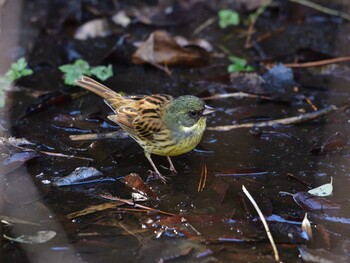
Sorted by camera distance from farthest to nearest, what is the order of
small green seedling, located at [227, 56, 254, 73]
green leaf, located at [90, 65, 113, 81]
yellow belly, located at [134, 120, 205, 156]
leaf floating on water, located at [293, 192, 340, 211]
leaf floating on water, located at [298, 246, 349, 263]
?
small green seedling, located at [227, 56, 254, 73]
green leaf, located at [90, 65, 113, 81]
yellow belly, located at [134, 120, 205, 156]
leaf floating on water, located at [293, 192, 340, 211]
leaf floating on water, located at [298, 246, 349, 263]

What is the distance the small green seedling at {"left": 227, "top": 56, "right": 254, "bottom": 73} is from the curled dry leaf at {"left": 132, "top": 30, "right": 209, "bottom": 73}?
0.34 meters

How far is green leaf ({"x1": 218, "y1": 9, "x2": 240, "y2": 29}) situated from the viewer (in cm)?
826

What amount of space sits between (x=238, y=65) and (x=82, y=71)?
1.84m

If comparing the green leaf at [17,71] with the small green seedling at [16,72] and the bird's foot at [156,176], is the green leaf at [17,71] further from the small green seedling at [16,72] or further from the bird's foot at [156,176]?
the bird's foot at [156,176]

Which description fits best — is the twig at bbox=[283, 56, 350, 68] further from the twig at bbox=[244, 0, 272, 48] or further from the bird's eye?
the bird's eye

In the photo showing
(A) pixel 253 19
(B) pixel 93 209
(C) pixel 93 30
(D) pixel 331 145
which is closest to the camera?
(B) pixel 93 209

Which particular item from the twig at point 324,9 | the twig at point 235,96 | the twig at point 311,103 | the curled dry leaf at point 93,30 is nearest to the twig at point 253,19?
the twig at point 324,9

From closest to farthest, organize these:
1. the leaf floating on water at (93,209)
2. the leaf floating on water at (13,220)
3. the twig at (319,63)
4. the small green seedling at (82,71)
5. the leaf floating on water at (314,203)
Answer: the leaf floating on water at (13,220)
the leaf floating on water at (93,209)
the leaf floating on water at (314,203)
the small green seedling at (82,71)
the twig at (319,63)

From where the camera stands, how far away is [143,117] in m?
5.41

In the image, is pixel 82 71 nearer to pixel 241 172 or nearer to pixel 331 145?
pixel 241 172

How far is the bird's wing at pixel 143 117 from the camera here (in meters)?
5.33

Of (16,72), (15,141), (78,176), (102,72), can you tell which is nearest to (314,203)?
(78,176)

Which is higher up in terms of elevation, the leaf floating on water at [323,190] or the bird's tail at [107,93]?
the bird's tail at [107,93]

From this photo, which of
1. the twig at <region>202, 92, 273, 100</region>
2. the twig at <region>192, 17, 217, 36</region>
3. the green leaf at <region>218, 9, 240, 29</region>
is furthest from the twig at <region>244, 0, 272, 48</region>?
the twig at <region>202, 92, 273, 100</region>
